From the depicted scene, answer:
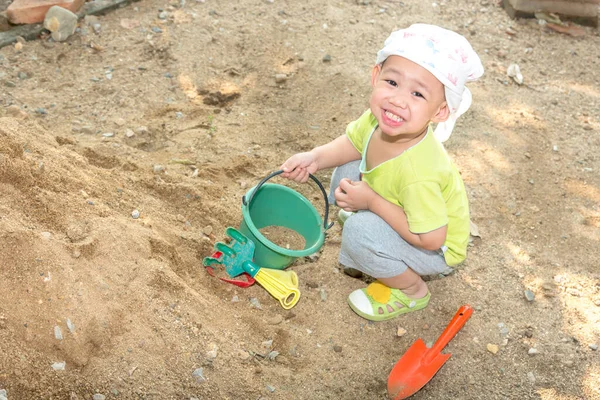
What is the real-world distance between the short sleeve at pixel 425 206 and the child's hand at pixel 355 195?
175mm

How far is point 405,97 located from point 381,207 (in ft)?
1.35

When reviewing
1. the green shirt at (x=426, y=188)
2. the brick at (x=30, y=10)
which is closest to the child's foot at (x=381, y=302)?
the green shirt at (x=426, y=188)

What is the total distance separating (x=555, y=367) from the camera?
2.38 m

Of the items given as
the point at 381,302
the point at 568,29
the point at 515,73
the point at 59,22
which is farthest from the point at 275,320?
the point at 568,29

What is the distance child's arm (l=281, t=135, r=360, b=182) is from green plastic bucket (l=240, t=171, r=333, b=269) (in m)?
0.05

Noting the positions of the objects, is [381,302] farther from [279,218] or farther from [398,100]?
[398,100]

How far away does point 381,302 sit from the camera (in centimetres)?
250

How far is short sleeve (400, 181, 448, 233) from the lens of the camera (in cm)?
212

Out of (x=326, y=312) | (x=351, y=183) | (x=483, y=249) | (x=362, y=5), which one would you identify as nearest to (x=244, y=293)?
(x=326, y=312)

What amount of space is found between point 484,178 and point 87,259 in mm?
1953

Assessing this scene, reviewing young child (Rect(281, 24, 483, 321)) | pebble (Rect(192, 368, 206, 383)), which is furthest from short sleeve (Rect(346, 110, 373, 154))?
pebble (Rect(192, 368, 206, 383))

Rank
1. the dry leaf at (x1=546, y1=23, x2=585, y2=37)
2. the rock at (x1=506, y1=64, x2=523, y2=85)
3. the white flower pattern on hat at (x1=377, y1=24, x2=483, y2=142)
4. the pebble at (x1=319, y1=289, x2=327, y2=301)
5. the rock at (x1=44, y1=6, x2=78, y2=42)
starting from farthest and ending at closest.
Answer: the dry leaf at (x1=546, y1=23, x2=585, y2=37)
the rock at (x1=506, y1=64, x2=523, y2=85)
the rock at (x1=44, y1=6, x2=78, y2=42)
the pebble at (x1=319, y1=289, x2=327, y2=301)
the white flower pattern on hat at (x1=377, y1=24, x2=483, y2=142)

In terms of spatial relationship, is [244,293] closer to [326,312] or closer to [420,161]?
[326,312]

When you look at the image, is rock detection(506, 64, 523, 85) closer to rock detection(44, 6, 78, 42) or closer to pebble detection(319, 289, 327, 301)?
pebble detection(319, 289, 327, 301)
